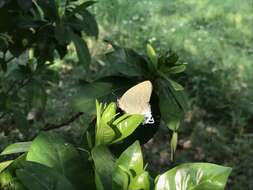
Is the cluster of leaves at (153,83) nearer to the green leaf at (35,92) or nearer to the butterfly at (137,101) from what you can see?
the butterfly at (137,101)

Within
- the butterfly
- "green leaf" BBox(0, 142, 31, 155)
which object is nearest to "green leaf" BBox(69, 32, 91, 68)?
the butterfly

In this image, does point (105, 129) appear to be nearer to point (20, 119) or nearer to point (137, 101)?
point (137, 101)

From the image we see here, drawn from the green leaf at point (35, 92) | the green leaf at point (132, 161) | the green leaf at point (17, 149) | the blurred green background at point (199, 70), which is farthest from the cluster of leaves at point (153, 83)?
the blurred green background at point (199, 70)

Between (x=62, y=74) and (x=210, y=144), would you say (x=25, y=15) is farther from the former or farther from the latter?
(x=62, y=74)

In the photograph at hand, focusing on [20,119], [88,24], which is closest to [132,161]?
[88,24]

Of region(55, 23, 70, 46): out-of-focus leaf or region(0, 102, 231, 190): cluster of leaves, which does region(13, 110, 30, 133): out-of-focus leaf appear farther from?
region(0, 102, 231, 190): cluster of leaves

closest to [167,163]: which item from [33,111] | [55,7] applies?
[33,111]
